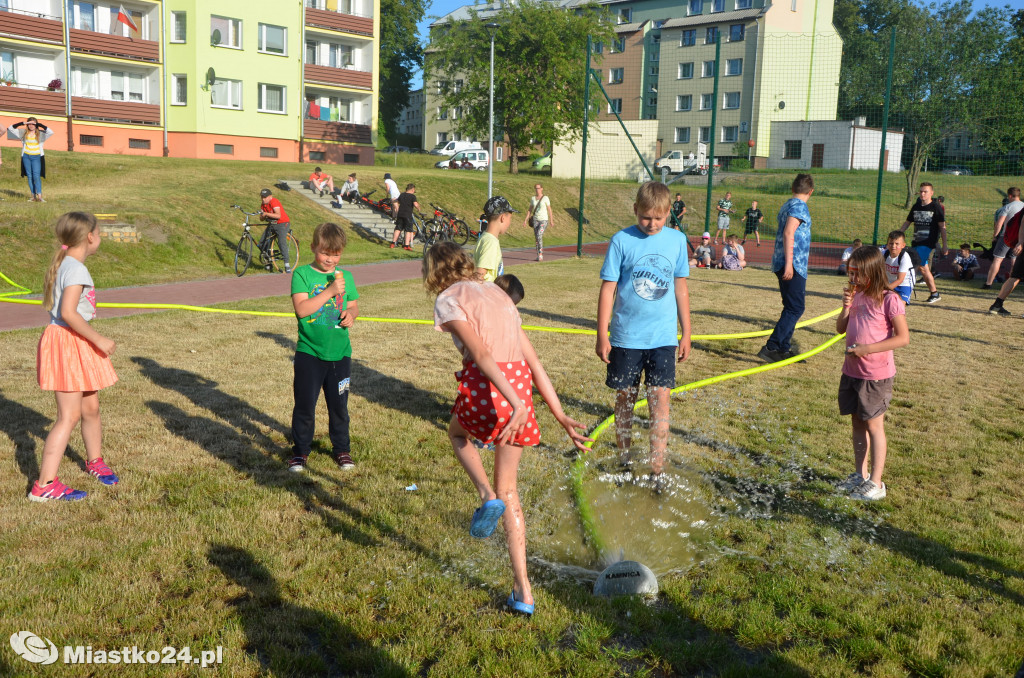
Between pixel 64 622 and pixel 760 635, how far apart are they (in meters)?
3.05

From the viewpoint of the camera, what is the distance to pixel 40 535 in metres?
4.35

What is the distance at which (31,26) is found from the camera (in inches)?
1454

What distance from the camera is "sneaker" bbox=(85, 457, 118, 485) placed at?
5.15 m

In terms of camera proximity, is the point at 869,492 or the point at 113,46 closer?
the point at 869,492

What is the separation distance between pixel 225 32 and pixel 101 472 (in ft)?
137

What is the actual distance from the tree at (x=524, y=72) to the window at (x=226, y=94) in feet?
39.4

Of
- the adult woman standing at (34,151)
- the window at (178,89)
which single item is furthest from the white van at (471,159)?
the adult woman standing at (34,151)

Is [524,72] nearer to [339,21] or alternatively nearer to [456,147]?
[339,21]

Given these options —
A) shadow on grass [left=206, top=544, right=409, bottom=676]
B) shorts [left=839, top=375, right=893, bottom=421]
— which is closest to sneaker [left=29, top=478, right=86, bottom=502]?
shadow on grass [left=206, top=544, right=409, bottom=676]

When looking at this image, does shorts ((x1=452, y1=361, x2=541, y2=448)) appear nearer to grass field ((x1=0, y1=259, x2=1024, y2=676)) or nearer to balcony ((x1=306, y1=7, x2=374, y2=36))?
grass field ((x1=0, y1=259, x2=1024, y2=676))

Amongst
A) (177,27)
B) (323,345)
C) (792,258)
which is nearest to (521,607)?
(323,345)

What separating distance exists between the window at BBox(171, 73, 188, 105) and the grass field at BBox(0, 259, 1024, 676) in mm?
37584

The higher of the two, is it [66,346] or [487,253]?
[487,253]

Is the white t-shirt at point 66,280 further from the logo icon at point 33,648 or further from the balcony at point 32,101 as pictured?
the balcony at point 32,101
